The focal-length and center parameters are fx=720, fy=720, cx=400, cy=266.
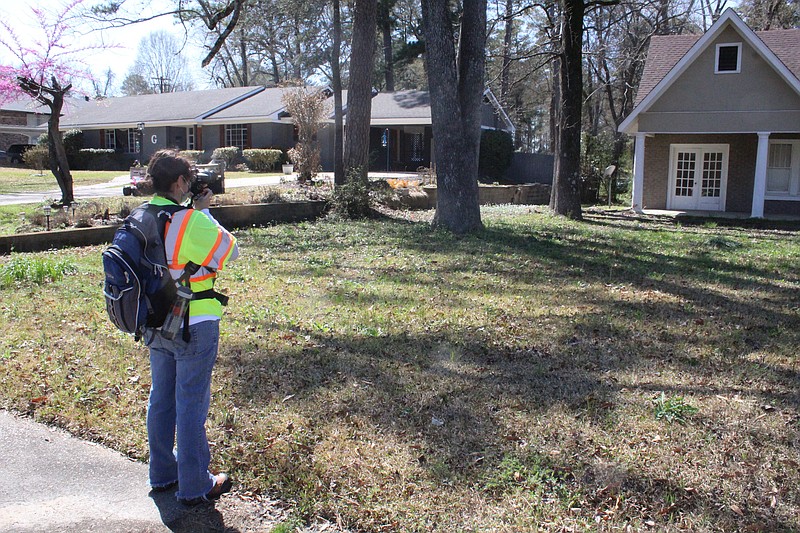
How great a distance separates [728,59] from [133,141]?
105ft

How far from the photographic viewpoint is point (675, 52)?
24.4 meters

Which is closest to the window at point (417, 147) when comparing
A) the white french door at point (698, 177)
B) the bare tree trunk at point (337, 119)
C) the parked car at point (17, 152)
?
the white french door at point (698, 177)

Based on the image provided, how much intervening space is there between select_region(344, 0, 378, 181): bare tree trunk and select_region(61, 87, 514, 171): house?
17.1m

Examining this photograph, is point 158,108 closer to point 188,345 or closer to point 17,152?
point 17,152

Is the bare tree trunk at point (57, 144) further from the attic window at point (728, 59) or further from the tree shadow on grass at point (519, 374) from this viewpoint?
the attic window at point (728, 59)

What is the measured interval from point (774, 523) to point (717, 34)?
69.3 feet

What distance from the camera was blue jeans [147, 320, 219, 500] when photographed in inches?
137

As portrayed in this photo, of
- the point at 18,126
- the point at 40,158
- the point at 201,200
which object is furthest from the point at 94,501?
the point at 18,126

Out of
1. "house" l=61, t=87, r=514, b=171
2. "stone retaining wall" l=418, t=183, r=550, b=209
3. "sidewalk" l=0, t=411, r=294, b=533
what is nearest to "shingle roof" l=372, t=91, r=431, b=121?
"house" l=61, t=87, r=514, b=171

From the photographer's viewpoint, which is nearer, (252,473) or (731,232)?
(252,473)

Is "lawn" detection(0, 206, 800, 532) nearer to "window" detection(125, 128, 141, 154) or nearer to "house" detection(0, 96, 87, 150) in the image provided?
"window" detection(125, 128, 141, 154)

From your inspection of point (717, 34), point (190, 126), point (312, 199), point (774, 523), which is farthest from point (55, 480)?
point (190, 126)

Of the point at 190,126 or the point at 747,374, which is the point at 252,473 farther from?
the point at 190,126

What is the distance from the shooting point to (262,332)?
6.69 meters
